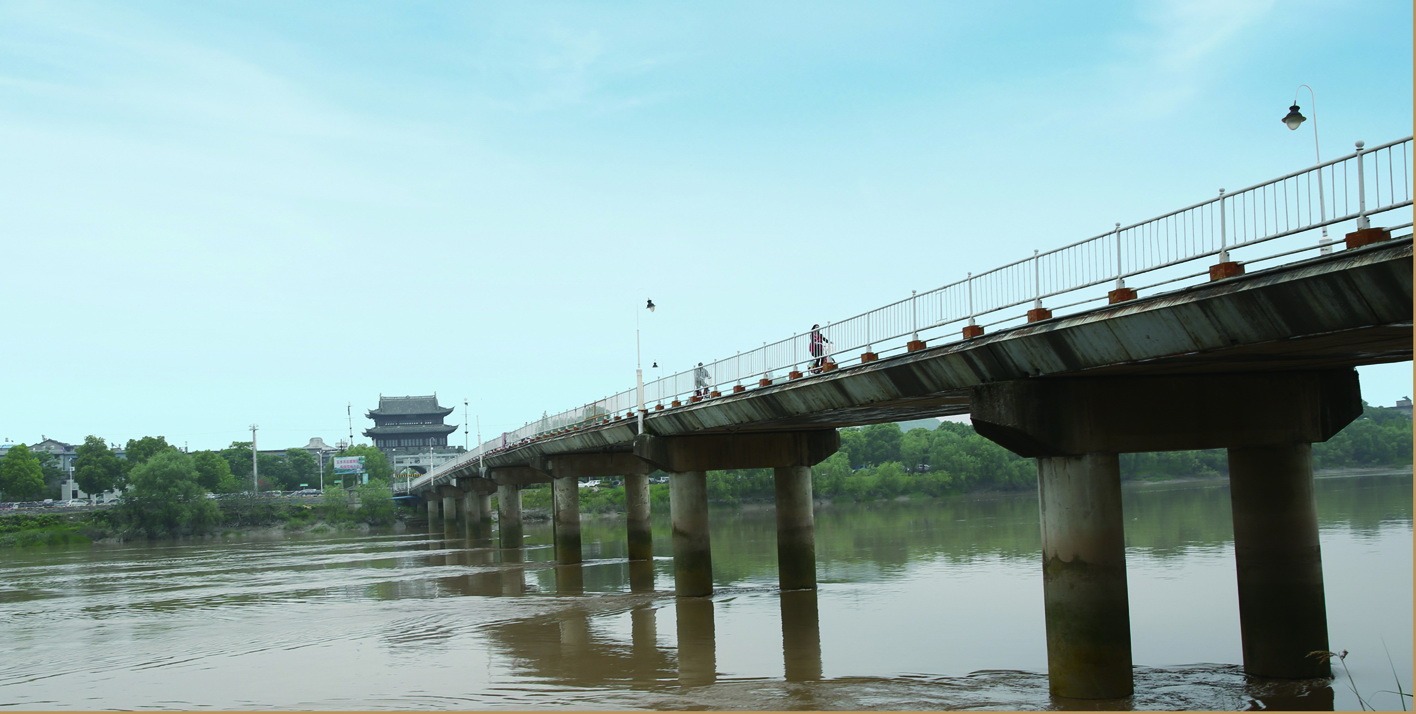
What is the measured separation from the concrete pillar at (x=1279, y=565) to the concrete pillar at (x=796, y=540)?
52.8 feet

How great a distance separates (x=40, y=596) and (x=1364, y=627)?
48.1m

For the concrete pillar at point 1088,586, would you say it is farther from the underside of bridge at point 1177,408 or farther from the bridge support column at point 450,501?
the bridge support column at point 450,501

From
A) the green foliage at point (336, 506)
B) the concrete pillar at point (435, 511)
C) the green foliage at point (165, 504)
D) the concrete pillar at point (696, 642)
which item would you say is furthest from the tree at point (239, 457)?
the concrete pillar at point (696, 642)

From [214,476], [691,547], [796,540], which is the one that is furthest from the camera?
[214,476]

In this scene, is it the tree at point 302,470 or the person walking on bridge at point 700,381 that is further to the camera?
the tree at point 302,470

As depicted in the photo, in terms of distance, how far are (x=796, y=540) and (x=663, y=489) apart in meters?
80.7

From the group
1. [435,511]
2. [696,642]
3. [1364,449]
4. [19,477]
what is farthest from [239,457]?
[696,642]

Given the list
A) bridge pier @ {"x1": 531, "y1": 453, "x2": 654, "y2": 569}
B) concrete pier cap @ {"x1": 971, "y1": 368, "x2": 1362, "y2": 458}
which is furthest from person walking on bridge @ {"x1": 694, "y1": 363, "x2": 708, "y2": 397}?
concrete pier cap @ {"x1": 971, "y1": 368, "x2": 1362, "y2": 458}

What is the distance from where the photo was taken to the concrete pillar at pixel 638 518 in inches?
1956

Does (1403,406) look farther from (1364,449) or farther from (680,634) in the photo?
(680,634)

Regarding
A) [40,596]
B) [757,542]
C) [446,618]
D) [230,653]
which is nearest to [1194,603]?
[446,618]

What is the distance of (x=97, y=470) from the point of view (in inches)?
5591

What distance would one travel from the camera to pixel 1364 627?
25000 mm

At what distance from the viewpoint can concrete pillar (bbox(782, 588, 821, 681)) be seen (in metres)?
22.5
